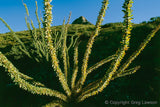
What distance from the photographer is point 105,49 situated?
19.9 feet

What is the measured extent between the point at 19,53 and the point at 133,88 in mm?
5454

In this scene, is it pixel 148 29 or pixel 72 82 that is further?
pixel 148 29

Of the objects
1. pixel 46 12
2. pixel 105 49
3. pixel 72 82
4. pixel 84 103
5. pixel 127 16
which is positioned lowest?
pixel 84 103

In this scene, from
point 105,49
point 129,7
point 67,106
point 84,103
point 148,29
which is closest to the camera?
point 129,7

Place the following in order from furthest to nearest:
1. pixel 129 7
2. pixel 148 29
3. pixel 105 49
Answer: pixel 148 29, pixel 105 49, pixel 129 7

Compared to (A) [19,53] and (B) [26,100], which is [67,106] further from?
(A) [19,53]

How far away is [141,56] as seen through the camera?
16.1 feet

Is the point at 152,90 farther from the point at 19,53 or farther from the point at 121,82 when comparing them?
the point at 19,53

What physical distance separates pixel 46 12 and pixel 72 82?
2.00 meters

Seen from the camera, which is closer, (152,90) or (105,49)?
(152,90)

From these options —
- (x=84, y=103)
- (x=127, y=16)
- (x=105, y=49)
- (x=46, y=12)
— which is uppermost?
(x=46, y=12)

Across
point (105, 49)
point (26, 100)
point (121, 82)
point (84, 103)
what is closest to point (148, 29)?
point (105, 49)

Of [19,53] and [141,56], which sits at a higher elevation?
[19,53]

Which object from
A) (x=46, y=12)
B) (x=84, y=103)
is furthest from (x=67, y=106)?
(x=46, y=12)
